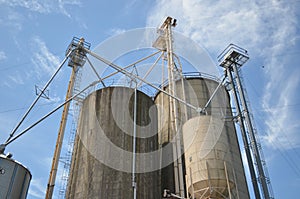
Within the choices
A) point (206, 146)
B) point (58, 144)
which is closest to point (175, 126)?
point (206, 146)

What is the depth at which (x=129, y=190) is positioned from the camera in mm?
18047

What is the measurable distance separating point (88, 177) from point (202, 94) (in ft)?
39.0

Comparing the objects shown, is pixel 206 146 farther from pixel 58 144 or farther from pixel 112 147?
pixel 58 144

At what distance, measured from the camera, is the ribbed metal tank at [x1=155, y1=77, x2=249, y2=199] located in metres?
18.5

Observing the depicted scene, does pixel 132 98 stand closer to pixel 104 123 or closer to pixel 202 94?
pixel 104 123

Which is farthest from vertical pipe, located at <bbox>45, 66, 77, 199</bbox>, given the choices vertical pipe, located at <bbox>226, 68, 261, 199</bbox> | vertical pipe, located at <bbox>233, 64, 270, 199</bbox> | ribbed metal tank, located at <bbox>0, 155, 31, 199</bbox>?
vertical pipe, located at <bbox>233, 64, 270, 199</bbox>

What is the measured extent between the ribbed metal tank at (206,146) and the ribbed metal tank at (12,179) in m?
9.21

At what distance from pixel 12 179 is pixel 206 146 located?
1108 centimetres

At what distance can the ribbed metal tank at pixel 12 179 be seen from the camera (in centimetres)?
1416

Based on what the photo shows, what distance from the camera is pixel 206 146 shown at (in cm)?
1966

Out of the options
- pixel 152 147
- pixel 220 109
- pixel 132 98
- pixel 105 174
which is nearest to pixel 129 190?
A: pixel 105 174

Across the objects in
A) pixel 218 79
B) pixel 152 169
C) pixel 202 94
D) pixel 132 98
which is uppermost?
pixel 218 79

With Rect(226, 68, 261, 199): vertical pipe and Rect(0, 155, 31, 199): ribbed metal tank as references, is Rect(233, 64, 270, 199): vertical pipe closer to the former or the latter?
Rect(226, 68, 261, 199): vertical pipe

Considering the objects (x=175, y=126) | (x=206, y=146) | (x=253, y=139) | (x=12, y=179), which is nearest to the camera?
(x=12, y=179)
